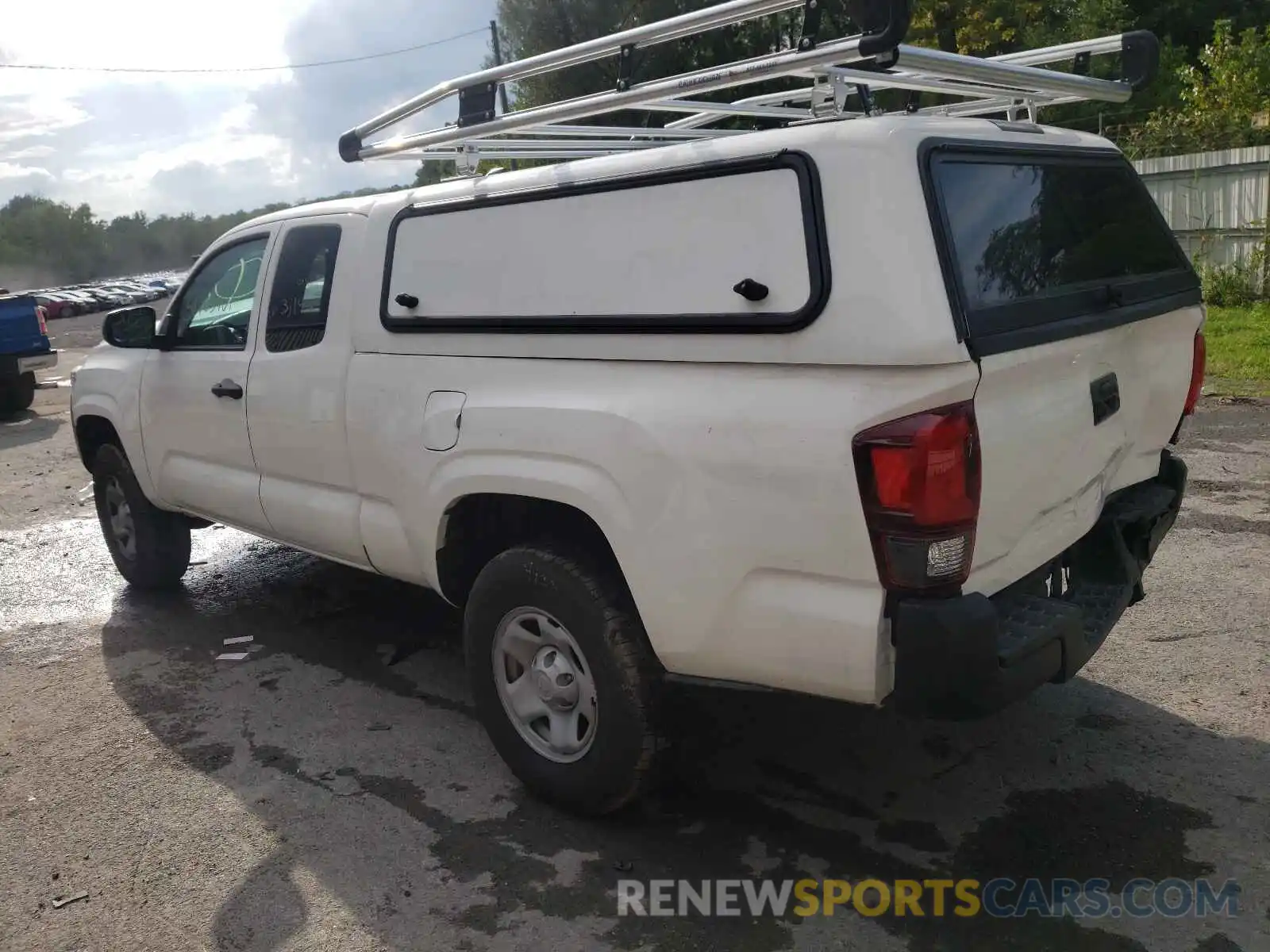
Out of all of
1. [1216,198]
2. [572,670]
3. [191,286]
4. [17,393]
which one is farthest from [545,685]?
[1216,198]

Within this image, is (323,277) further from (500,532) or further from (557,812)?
(557,812)

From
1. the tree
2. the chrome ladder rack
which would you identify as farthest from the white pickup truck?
the tree

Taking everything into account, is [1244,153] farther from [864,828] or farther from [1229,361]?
[864,828]

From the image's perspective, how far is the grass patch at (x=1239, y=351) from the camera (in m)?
9.19

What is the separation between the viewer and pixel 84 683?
4902 millimetres

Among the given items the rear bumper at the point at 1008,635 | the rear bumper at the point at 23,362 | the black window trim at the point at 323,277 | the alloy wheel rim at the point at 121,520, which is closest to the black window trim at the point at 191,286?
the black window trim at the point at 323,277

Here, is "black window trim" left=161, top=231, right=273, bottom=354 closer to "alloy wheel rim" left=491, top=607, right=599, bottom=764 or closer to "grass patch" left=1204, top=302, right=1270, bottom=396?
"alloy wheel rim" left=491, top=607, right=599, bottom=764

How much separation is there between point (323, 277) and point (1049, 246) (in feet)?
8.91

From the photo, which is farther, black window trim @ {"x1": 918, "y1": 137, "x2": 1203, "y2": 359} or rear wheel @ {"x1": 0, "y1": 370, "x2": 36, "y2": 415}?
rear wheel @ {"x1": 0, "y1": 370, "x2": 36, "y2": 415}

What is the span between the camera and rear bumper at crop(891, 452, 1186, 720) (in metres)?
2.66

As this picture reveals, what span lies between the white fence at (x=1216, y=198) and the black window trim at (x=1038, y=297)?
395 inches

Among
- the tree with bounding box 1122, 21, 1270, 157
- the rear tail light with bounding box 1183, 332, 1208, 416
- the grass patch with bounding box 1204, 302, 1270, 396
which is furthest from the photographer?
the tree with bounding box 1122, 21, 1270, 157

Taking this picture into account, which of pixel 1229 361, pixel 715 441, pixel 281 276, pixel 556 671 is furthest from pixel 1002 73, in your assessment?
pixel 1229 361

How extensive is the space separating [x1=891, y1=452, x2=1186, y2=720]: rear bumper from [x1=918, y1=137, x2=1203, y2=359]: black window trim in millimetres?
650
